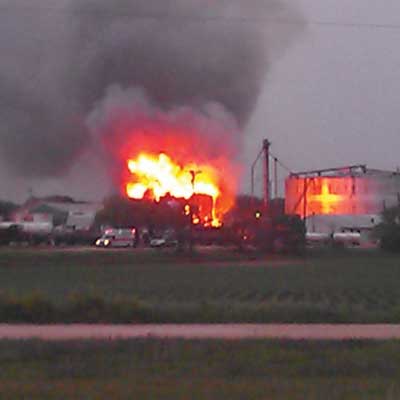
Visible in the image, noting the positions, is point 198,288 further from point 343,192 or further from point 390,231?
point 343,192

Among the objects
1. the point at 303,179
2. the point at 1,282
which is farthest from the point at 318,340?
the point at 303,179

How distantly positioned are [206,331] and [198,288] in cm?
1767

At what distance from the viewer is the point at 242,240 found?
244 feet

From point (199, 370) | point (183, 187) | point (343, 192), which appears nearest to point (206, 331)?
point (199, 370)

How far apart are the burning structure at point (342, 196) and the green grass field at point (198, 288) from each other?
3115 cm

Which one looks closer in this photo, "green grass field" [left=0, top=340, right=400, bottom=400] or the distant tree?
"green grass field" [left=0, top=340, right=400, bottom=400]

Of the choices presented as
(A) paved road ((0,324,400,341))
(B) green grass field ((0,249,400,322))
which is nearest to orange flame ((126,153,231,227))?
(B) green grass field ((0,249,400,322))

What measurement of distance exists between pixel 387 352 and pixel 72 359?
4844mm

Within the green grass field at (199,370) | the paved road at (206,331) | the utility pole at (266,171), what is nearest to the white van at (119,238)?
the utility pole at (266,171)

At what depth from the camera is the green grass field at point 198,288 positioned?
23375mm

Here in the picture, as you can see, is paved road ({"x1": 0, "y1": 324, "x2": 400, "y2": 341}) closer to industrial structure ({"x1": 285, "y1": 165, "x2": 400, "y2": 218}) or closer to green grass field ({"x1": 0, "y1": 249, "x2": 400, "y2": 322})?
green grass field ({"x1": 0, "y1": 249, "x2": 400, "y2": 322})

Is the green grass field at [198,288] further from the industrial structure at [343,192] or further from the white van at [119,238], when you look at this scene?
the industrial structure at [343,192]

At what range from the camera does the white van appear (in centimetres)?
8931

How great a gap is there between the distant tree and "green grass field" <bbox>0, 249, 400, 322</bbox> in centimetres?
489
